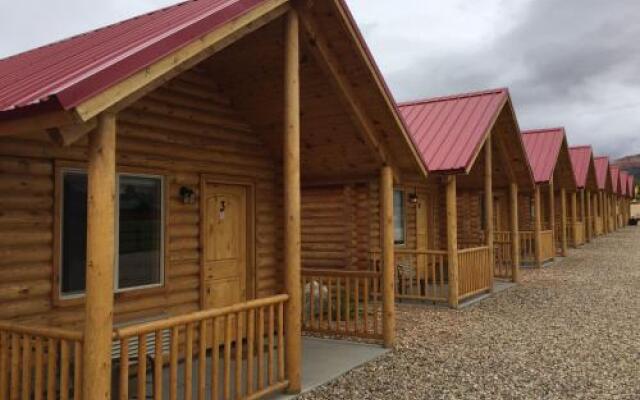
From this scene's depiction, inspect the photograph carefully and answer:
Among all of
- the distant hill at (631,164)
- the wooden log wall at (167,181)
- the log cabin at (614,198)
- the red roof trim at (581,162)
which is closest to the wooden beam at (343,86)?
the wooden log wall at (167,181)

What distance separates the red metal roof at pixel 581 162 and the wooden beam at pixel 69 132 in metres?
27.5

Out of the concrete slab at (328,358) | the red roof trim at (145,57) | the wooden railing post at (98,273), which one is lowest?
the concrete slab at (328,358)

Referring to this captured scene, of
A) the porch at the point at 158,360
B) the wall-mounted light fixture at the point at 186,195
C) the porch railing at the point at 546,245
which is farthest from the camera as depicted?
the porch railing at the point at 546,245

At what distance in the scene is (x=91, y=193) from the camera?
380cm

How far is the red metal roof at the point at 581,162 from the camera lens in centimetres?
2805

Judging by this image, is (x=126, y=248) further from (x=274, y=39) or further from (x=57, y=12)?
(x=57, y=12)

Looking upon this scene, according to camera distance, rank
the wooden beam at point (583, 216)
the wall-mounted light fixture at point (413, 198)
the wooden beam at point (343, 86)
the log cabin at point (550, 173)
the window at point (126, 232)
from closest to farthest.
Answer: the window at point (126, 232) < the wooden beam at point (343, 86) < the wall-mounted light fixture at point (413, 198) < the log cabin at point (550, 173) < the wooden beam at point (583, 216)

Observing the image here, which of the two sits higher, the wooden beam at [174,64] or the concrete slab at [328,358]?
the wooden beam at [174,64]

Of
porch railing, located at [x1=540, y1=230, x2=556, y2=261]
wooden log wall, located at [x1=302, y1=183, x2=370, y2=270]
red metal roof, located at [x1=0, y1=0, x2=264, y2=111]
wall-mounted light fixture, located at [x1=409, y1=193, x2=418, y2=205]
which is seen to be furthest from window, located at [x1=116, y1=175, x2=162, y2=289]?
porch railing, located at [x1=540, y1=230, x2=556, y2=261]

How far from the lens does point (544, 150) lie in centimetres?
2216

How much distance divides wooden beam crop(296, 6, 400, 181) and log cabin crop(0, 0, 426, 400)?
0.03 m

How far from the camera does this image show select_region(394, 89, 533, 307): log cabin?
11.8m

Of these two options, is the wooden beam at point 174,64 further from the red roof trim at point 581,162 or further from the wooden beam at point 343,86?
the red roof trim at point 581,162

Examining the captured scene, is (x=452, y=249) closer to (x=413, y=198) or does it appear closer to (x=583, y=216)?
(x=413, y=198)
